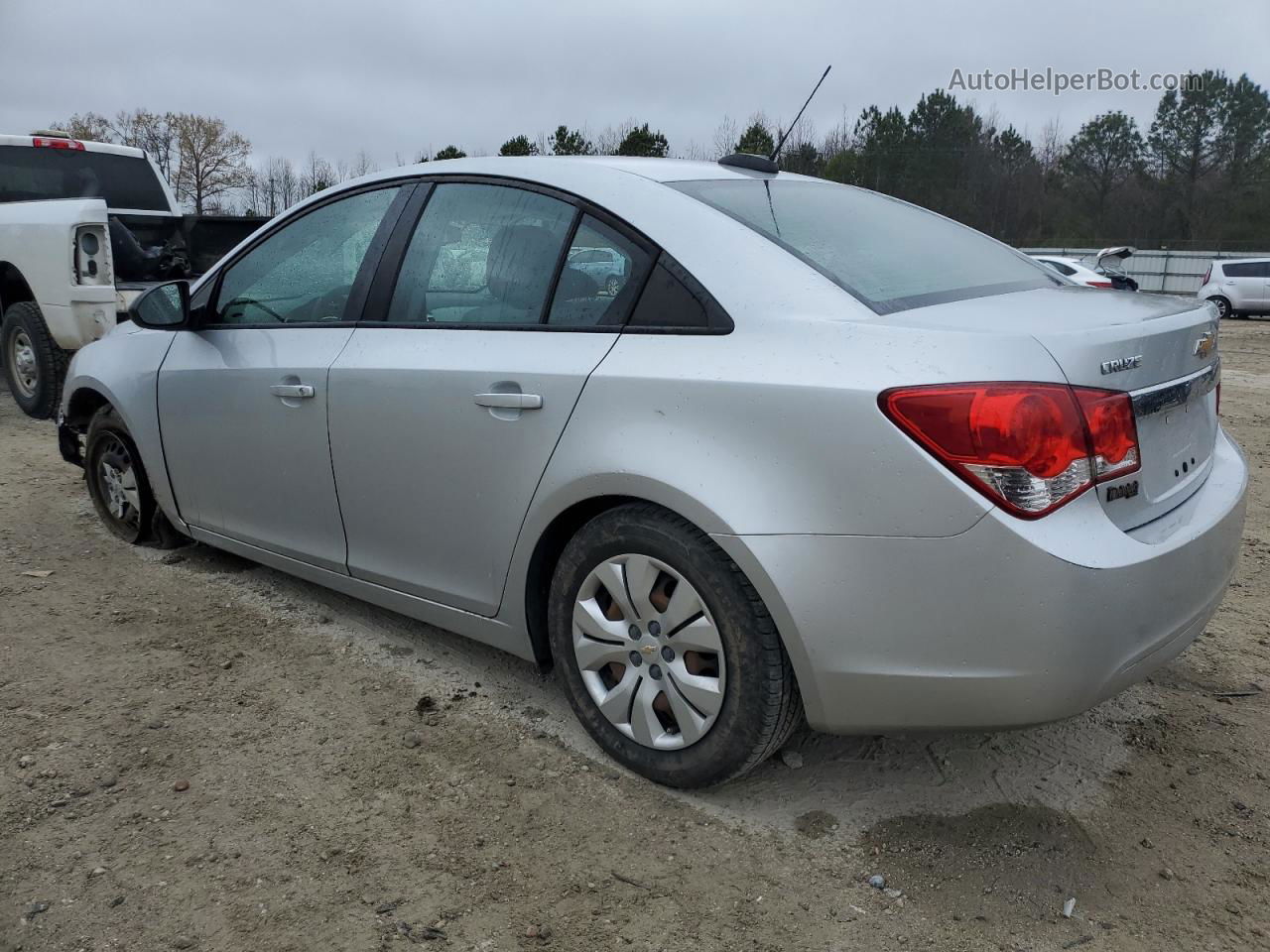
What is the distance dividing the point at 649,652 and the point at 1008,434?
1021 mm

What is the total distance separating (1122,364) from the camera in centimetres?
224

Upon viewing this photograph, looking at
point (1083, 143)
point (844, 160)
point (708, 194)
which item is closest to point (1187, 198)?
point (1083, 143)

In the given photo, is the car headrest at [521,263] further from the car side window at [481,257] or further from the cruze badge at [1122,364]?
the cruze badge at [1122,364]

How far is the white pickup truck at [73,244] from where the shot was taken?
281 inches

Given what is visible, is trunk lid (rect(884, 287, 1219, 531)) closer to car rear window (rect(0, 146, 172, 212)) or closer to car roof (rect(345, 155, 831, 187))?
car roof (rect(345, 155, 831, 187))

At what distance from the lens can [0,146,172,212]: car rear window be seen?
840cm

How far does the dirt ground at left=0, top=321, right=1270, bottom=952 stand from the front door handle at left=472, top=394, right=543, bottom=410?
3.13ft

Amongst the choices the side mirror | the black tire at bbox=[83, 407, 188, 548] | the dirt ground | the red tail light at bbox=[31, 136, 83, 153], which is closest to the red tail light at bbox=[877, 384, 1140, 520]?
the dirt ground

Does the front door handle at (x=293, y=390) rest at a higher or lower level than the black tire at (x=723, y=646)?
higher

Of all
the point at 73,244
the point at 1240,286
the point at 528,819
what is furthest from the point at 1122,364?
the point at 1240,286

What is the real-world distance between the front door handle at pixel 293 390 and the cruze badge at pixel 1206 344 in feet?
8.28

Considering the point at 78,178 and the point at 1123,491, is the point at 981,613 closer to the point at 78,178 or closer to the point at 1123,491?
the point at 1123,491

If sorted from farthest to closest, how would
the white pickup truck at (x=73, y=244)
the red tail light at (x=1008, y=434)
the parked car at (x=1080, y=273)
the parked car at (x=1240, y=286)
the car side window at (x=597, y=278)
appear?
the parked car at (x=1240, y=286) → the parked car at (x=1080, y=273) → the white pickup truck at (x=73, y=244) → the car side window at (x=597, y=278) → the red tail light at (x=1008, y=434)

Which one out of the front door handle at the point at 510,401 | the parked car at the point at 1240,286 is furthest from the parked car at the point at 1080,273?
the parked car at the point at 1240,286
